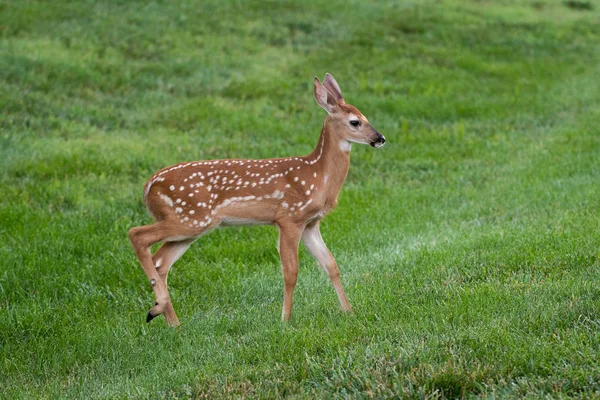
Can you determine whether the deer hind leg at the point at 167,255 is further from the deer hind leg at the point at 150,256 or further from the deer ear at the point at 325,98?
the deer ear at the point at 325,98

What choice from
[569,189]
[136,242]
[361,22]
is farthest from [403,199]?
[361,22]

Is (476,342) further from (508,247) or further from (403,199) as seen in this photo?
(403,199)

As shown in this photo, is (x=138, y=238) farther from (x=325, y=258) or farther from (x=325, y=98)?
(x=325, y=98)

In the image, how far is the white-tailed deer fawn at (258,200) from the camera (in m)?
6.93

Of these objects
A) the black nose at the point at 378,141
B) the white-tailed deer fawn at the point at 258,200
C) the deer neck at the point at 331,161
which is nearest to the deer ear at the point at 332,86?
the white-tailed deer fawn at the point at 258,200

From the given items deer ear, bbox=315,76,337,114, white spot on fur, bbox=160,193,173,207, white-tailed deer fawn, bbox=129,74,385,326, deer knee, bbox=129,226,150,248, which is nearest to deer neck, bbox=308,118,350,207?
white-tailed deer fawn, bbox=129,74,385,326

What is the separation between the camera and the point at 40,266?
847 cm

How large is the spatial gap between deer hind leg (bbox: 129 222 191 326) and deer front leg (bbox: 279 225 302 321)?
2.86ft

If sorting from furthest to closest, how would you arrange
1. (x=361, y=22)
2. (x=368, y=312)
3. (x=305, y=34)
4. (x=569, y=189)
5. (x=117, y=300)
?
(x=361, y=22), (x=305, y=34), (x=569, y=189), (x=117, y=300), (x=368, y=312)

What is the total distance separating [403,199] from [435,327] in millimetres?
5710

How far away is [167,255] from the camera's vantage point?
7.36 m

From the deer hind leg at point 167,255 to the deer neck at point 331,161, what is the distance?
1267mm

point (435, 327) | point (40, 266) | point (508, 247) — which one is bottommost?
point (40, 266)

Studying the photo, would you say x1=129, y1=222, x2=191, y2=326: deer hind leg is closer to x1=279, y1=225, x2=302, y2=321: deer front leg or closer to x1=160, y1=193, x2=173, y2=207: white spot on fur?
x1=160, y1=193, x2=173, y2=207: white spot on fur
